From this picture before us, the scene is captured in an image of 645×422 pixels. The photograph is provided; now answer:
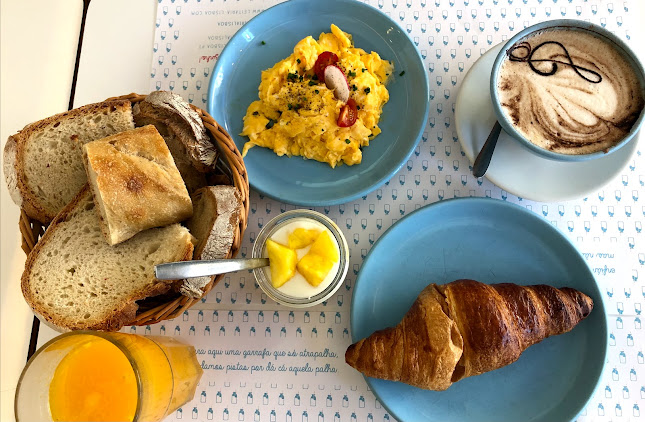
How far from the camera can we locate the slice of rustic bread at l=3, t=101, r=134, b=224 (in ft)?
4.21

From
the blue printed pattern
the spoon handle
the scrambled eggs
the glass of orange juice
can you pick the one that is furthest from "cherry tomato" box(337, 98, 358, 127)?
the glass of orange juice

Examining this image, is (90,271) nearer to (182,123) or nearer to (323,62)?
(182,123)

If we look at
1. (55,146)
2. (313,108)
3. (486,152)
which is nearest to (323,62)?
(313,108)

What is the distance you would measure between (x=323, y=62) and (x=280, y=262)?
63 cm

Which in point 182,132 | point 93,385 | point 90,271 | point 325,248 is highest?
point 182,132

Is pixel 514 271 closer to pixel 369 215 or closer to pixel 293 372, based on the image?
pixel 369 215

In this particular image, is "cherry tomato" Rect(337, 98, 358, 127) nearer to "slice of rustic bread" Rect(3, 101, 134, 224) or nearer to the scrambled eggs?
the scrambled eggs

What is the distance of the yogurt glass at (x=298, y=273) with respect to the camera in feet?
4.27

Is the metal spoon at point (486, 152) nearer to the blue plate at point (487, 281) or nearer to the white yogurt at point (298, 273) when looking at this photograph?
the blue plate at point (487, 281)

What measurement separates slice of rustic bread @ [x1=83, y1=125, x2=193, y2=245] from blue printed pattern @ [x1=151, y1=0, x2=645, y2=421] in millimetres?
366

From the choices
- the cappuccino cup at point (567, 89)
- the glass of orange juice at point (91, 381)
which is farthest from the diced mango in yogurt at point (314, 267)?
the cappuccino cup at point (567, 89)

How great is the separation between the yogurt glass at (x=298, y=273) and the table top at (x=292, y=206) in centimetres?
12

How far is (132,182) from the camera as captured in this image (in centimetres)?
117

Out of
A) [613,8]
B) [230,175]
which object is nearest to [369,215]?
[230,175]
